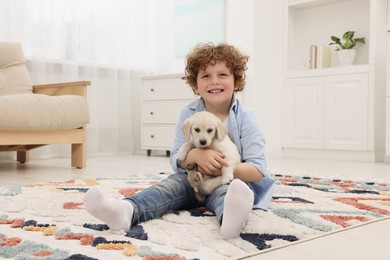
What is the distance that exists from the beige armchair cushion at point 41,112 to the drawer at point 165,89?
119cm

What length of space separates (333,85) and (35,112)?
101 inches

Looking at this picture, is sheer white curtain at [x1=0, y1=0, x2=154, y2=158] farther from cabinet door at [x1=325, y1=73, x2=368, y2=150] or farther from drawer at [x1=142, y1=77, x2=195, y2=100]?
cabinet door at [x1=325, y1=73, x2=368, y2=150]

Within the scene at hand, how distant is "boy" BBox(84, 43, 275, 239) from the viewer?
1162mm

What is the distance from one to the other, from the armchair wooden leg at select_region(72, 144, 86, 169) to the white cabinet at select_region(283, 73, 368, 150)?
211 cm

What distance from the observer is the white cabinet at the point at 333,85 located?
3797mm

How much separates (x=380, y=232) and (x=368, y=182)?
108 cm

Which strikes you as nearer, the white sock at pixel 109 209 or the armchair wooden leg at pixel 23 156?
the white sock at pixel 109 209

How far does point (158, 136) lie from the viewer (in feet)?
13.1

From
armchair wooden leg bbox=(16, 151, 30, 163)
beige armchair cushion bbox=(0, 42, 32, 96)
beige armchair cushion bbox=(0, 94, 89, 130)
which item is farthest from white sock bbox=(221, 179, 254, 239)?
armchair wooden leg bbox=(16, 151, 30, 163)

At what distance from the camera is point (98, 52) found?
3.96 m

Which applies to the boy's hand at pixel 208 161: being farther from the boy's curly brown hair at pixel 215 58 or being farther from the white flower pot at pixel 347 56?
the white flower pot at pixel 347 56

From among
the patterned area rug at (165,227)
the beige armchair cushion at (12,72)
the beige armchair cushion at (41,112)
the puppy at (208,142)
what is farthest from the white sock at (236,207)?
the beige armchair cushion at (12,72)

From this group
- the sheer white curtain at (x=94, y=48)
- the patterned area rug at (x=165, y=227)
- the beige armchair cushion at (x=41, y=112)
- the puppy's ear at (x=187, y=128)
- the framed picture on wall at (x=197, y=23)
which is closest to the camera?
the patterned area rug at (x=165, y=227)

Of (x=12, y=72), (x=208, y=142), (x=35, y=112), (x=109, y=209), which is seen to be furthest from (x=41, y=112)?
(x=109, y=209)
